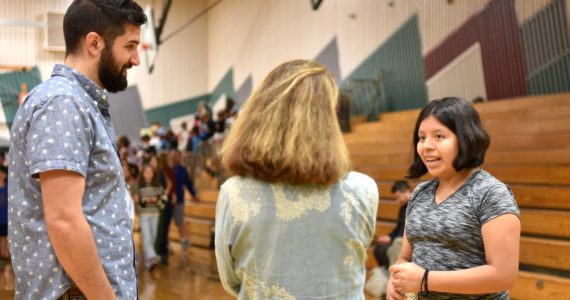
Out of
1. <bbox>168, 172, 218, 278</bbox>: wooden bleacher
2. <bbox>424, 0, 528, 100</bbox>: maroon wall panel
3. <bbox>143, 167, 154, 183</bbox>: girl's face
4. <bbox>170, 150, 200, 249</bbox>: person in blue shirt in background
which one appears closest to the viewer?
<bbox>143, 167, 154, 183</bbox>: girl's face

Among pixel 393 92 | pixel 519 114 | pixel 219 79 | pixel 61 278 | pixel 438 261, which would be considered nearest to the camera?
pixel 61 278

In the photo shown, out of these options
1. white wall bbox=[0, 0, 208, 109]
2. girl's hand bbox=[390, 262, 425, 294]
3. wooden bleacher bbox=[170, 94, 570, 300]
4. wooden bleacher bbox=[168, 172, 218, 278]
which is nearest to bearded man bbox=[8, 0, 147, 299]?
girl's hand bbox=[390, 262, 425, 294]

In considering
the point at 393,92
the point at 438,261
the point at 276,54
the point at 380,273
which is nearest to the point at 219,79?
the point at 276,54

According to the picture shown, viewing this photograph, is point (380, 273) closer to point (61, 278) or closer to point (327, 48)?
point (61, 278)

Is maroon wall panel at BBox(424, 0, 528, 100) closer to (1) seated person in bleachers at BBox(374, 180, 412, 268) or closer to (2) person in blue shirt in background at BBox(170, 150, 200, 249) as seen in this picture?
(1) seated person in bleachers at BBox(374, 180, 412, 268)

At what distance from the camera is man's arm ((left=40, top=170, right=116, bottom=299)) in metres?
1.34

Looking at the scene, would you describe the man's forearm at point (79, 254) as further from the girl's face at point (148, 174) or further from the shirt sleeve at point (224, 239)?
the girl's face at point (148, 174)

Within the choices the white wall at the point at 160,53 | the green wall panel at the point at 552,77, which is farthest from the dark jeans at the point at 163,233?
the white wall at the point at 160,53

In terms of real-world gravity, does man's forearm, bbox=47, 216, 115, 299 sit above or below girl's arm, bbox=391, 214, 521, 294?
above

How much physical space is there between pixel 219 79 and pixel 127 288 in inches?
656

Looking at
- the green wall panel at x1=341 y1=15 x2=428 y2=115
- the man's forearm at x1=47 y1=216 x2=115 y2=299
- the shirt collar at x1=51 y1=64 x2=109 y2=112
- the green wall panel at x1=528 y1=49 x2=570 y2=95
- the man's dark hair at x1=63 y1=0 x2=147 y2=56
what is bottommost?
the man's forearm at x1=47 y1=216 x2=115 y2=299

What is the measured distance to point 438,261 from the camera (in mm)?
1753

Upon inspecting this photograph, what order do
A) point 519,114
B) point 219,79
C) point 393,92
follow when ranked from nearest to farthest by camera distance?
point 519,114, point 393,92, point 219,79

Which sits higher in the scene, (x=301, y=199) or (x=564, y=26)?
(x=564, y=26)
